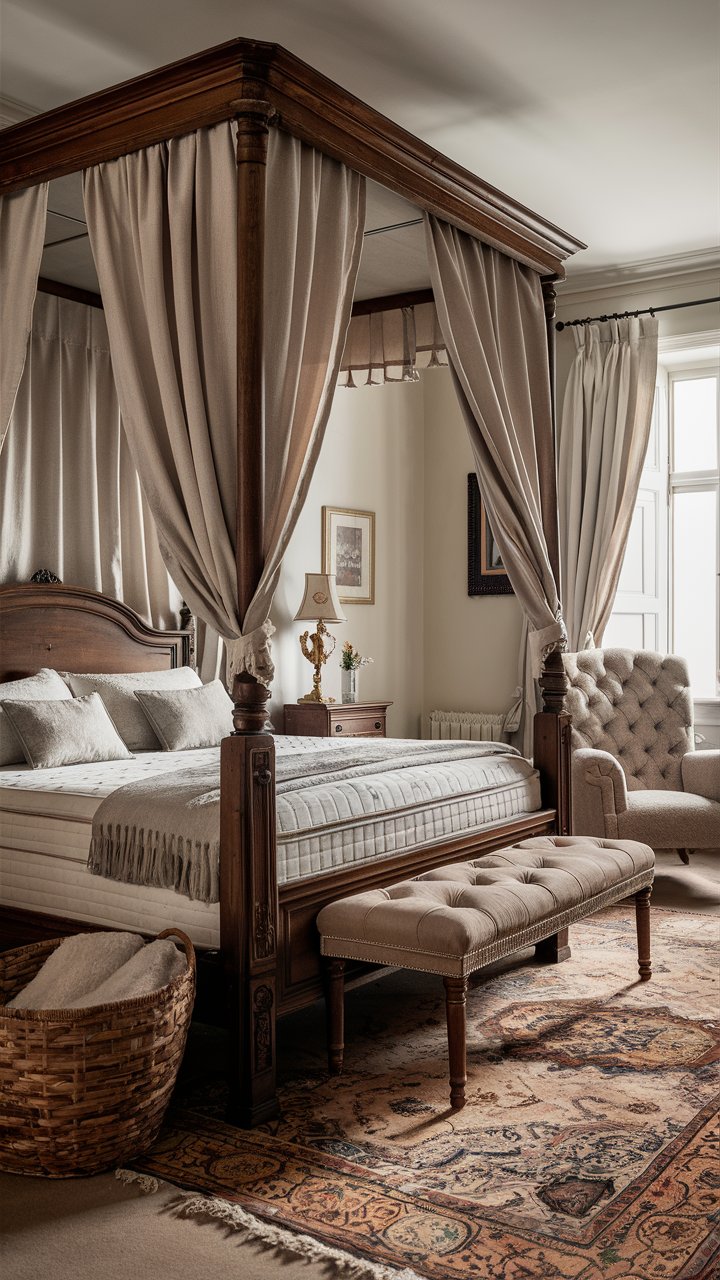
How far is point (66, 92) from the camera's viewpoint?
4.17m

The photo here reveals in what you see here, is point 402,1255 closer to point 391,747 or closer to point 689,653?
point 391,747

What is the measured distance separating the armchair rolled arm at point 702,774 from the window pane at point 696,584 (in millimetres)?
1178

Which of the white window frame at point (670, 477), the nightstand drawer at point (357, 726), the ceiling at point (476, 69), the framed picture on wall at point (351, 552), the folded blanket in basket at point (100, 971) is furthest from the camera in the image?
the framed picture on wall at point (351, 552)

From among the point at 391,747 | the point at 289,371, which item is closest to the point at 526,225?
the point at 289,371

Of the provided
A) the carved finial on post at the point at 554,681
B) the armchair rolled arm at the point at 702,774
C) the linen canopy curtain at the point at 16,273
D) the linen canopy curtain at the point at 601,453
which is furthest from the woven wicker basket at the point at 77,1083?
the linen canopy curtain at the point at 601,453

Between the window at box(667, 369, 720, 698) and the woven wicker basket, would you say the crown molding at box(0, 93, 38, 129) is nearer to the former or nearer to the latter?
the woven wicker basket

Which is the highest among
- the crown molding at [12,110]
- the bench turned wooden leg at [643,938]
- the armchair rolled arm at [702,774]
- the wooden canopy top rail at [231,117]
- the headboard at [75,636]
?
the crown molding at [12,110]

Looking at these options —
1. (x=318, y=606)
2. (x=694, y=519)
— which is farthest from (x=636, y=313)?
(x=318, y=606)

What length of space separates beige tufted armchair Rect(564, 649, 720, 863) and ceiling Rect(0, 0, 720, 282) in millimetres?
2263

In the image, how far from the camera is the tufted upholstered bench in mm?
2898

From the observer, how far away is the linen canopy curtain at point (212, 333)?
2.96 meters

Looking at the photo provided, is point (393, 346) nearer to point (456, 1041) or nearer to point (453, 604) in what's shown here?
point (453, 604)

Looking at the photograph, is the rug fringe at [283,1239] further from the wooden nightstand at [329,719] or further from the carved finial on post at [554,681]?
the wooden nightstand at [329,719]

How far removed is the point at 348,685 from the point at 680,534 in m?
2.21
